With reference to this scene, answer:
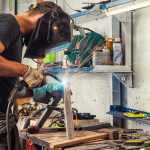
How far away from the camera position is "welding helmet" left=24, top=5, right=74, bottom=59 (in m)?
1.30

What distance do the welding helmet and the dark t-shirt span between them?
0.11m

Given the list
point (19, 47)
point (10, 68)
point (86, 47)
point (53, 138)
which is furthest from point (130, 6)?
point (53, 138)

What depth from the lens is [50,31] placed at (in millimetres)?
1337

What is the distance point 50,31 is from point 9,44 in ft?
1.02

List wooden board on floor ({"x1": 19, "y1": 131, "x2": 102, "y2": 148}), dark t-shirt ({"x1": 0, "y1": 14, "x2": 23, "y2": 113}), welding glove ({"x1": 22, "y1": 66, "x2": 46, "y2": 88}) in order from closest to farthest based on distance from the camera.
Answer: dark t-shirt ({"x1": 0, "y1": 14, "x2": 23, "y2": 113}) → welding glove ({"x1": 22, "y1": 66, "x2": 46, "y2": 88}) → wooden board on floor ({"x1": 19, "y1": 131, "x2": 102, "y2": 148})

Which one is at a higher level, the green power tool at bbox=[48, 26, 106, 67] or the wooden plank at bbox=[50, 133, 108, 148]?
the green power tool at bbox=[48, 26, 106, 67]

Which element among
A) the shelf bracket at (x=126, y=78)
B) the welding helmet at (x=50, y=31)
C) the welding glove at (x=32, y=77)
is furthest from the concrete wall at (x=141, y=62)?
the welding glove at (x=32, y=77)

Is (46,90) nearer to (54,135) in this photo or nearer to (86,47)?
(54,135)

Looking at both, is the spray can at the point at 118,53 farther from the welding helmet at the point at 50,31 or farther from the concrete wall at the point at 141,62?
the welding helmet at the point at 50,31

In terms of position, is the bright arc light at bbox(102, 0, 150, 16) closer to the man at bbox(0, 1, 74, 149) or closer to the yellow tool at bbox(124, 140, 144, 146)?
the man at bbox(0, 1, 74, 149)

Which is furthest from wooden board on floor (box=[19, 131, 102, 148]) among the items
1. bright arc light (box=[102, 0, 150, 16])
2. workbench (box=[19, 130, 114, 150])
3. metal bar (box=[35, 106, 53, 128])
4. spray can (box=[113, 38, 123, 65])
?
bright arc light (box=[102, 0, 150, 16])

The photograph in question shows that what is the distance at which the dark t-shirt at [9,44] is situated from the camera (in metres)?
1.06

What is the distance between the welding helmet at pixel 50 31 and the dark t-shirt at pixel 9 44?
0.36 ft

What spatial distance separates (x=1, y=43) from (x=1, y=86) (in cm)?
36
